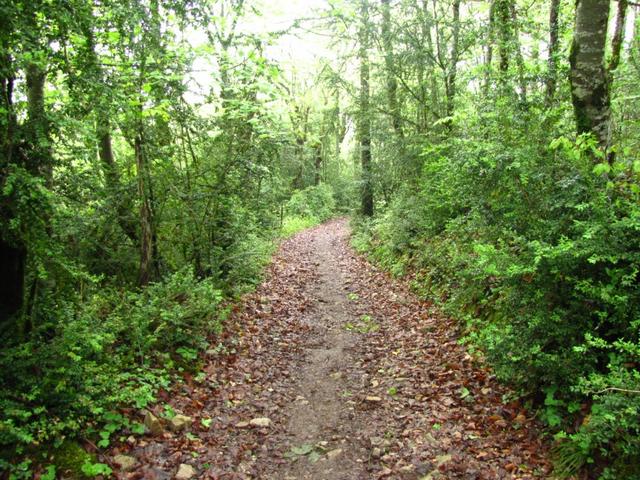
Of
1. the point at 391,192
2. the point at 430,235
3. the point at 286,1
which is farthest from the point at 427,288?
the point at 286,1

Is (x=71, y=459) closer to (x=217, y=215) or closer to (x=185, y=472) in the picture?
(x=185, y=472)

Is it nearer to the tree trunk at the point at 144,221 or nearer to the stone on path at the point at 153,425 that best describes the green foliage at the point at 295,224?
the tree trunk at the point at 144,221

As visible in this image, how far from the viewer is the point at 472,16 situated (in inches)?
456

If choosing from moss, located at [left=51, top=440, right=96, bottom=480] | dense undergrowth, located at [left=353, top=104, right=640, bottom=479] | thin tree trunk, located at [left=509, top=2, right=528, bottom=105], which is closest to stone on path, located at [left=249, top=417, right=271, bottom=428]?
moss, located at [left=51, top=440, right=96, bottom=480]

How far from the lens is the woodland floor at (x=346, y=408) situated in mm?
4430

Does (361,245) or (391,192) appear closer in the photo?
(361,245)

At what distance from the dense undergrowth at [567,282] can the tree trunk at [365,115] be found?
26.4 feet

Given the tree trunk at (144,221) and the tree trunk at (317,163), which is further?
the tree trunk at (317,163)

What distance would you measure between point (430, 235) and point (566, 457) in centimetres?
796

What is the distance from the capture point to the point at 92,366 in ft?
15.4

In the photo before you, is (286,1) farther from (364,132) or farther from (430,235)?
(430,235)

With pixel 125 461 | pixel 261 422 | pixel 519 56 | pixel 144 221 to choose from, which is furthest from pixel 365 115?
pixel 125 461

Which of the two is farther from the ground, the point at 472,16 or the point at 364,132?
the point at 472,16

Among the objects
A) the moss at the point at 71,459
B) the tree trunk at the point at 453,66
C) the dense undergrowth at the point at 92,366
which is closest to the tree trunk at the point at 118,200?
the dense undergrowth at the point at 92,366
